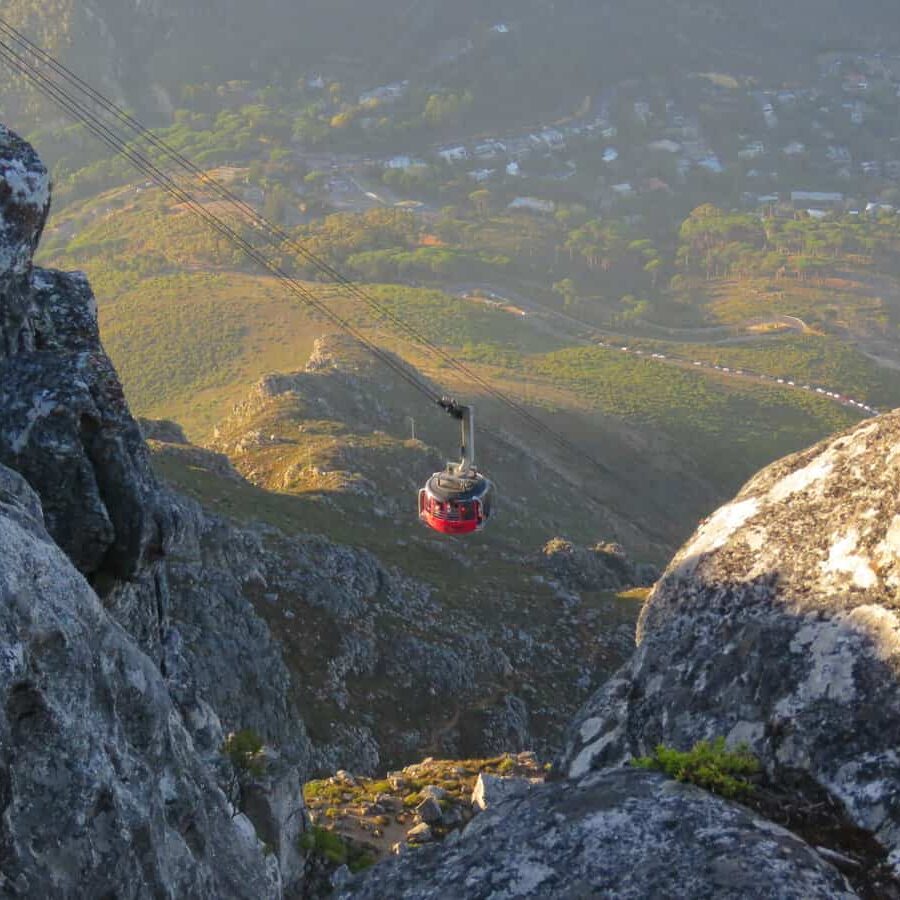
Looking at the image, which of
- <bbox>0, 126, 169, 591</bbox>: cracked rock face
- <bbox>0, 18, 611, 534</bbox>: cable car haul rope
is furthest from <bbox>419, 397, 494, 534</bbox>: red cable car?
<bbox>0, 126, 169, 591</bbox>: cracked rock face

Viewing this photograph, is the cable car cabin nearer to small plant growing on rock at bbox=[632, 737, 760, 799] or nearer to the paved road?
small plant growing on rock at bbox=[632, 737, 760, 799]

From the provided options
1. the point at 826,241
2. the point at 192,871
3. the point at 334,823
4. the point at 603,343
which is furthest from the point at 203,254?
the point at 192,871

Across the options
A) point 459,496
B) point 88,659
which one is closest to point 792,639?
point 88,659

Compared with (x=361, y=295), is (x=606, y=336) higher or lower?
lower

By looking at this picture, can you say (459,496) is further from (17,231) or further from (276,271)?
(276,271)

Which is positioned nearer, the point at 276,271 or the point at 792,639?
the point at 792,639

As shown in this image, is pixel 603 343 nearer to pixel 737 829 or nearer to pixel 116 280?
pixel 116 280

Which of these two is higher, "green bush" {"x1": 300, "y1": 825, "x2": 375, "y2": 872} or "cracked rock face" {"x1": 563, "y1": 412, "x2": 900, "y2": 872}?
"cracked rock face" {"x1": 563, "y1": 412, "x2": 900, "y2": 872}
